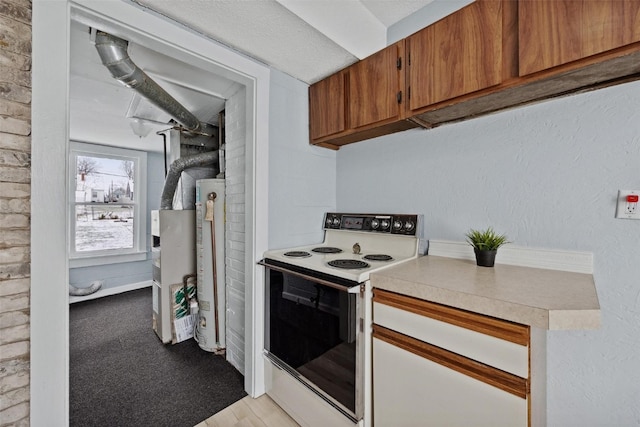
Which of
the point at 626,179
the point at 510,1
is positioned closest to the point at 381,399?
the point at 626,179

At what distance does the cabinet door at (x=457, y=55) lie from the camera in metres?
1.19

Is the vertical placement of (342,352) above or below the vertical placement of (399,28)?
below

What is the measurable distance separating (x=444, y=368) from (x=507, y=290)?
38cm

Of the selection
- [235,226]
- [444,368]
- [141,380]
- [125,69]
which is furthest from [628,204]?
[141,380]

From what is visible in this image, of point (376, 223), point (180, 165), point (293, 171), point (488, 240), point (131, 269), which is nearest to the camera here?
point (488, 240)

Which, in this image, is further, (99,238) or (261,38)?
→ (99,238)

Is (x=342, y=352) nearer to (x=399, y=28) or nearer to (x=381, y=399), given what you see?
(x=381, y=399)

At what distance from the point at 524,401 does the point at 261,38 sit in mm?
2030

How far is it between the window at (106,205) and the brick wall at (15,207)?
135 inches

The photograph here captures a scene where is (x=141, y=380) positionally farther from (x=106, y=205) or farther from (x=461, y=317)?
(x=106, y=205)

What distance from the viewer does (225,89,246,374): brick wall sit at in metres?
2.04

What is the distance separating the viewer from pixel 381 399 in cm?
123

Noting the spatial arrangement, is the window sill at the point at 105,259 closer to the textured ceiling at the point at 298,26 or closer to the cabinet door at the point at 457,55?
the textured ceiling at the point at 298,26

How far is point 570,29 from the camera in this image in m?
1.00
